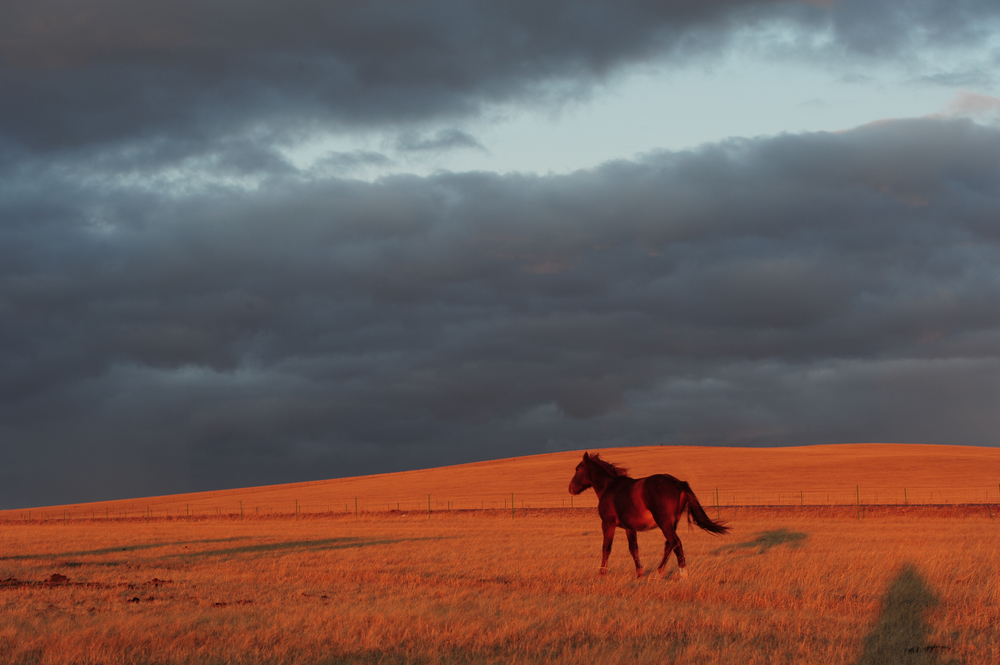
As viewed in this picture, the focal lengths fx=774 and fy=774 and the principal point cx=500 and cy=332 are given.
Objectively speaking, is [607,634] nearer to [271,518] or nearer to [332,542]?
[332,542]

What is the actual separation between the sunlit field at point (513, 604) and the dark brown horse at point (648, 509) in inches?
27.1

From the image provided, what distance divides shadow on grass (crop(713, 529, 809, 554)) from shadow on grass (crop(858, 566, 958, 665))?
8.35 meters

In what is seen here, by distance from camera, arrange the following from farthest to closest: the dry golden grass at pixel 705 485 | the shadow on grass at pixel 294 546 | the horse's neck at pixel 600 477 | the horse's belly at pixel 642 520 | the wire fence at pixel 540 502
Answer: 1. the dry golden grass at pixel 705 485
2. the wire fence at pixel 540 502
3. the shadow on grass at pixel 294 546
4. the horse's neck at pixel 600 477
5. the horse's belly at pixel 642 520

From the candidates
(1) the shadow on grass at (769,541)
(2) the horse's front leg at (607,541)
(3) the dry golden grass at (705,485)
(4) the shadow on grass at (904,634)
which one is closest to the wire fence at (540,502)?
(3) the dry golden grass at (705,485)

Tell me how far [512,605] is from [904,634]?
5493 mm

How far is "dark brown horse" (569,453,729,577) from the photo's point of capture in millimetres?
15625

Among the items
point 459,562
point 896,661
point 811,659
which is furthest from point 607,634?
point 459,562

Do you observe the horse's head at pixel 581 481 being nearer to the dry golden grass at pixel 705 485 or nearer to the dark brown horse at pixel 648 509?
the dark brown horse at pixel 648 509

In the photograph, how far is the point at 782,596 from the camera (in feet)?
42.5

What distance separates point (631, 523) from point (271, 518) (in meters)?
44.2

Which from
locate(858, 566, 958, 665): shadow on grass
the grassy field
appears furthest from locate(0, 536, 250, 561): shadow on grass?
locate(858, 566, 958, 665): shadow on grass

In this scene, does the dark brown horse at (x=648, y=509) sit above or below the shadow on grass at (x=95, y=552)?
above

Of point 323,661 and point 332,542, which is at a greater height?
point 323,661

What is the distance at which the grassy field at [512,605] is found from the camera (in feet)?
29.8
